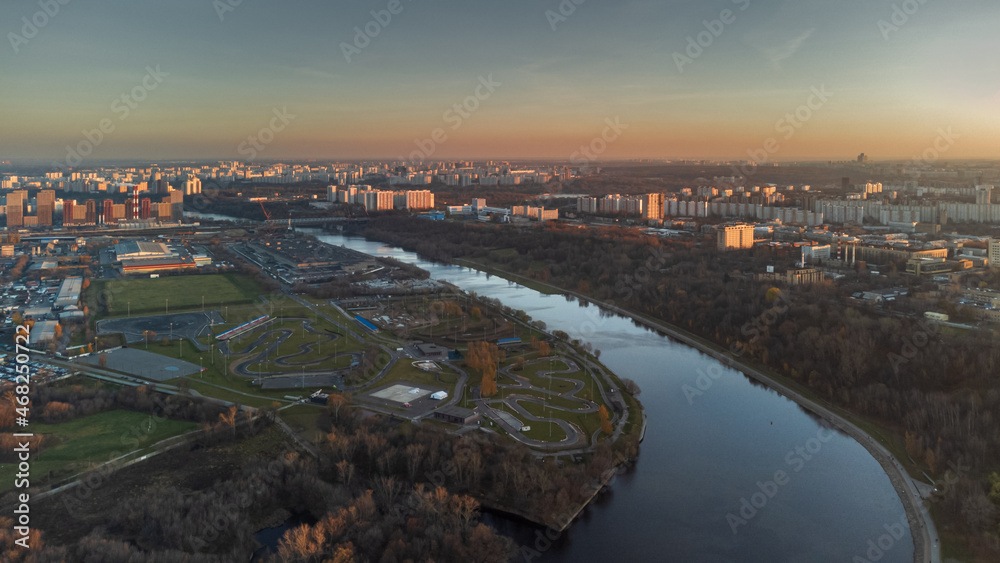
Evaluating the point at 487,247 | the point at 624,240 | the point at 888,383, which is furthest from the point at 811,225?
the point at 888,383

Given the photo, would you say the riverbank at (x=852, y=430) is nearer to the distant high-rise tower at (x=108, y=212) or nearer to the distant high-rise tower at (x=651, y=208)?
the distant high-rise tower at (x=651, y=208)

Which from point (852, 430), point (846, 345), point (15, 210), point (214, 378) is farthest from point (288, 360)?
point (15, 210)

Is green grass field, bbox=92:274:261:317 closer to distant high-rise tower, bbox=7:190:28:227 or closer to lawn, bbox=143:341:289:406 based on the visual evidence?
lawn, bbox=143:341:289:406

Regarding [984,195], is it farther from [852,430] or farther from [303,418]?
[303,418]

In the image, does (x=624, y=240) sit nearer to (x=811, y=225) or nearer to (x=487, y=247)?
(x=487, y=247)

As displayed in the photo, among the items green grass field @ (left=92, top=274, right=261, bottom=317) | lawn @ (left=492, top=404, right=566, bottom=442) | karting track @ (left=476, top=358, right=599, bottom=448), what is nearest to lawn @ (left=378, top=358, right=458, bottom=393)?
karting track @ (left=476, top=358, right=599, bottom=448)

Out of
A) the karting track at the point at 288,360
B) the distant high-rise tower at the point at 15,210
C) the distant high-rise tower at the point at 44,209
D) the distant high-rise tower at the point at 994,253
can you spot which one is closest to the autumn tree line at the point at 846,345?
the distant high-rise tower at the point at 994,253
